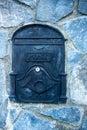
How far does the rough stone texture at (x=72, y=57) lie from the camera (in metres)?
2.94

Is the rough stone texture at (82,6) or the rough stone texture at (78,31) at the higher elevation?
the rough stone texture at (82,6)

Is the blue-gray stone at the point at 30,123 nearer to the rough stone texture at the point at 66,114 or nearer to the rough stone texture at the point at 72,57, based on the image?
the rough stone texture at the point at 66,114

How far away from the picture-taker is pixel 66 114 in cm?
298

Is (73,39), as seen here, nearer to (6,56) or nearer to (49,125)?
(6,56)

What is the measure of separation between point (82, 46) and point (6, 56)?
688mm

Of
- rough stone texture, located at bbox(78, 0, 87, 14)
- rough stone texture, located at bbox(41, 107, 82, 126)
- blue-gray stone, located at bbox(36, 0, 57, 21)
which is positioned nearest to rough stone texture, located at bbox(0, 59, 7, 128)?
rough stone texture, located at bbox(41, 107, 82, 126)

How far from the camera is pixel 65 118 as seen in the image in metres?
2.98

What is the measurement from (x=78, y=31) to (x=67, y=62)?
0.29 m

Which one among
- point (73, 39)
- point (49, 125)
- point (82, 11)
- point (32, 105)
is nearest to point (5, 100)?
point (32, 105)

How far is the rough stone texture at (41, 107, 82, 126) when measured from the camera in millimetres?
2969

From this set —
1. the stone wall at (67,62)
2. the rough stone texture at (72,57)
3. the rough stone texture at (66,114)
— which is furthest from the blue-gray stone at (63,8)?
the rough stone texture at (66,114)

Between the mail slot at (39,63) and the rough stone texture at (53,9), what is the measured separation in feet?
0.29

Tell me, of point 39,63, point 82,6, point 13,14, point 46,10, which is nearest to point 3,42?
point 13,14

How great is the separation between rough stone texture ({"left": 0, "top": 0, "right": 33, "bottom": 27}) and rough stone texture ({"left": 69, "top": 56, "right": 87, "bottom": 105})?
2.01ft
